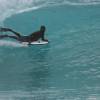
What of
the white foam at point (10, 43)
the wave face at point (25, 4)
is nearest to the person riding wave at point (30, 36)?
the white foam at point (10, 43)

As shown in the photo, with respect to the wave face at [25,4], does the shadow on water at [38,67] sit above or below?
below

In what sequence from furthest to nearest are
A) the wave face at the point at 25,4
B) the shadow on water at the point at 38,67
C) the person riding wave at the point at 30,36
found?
the wave face at the point at 25,4 < the person riding wave at the point at 30,36 < the shadow on water at the point at 38,67

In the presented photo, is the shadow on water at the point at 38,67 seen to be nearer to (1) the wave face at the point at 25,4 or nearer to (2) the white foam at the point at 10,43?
(2) the white foam at the point at 10,43

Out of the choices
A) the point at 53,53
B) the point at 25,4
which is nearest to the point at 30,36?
the point at 53,53

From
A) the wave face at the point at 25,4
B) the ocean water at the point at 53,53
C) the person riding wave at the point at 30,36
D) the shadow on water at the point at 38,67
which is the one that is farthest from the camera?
the wave face at the point at 25,4

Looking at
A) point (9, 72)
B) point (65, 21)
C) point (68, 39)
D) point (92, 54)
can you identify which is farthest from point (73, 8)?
point (9, 72)

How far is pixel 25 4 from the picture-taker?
4043mm

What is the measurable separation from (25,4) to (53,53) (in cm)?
78

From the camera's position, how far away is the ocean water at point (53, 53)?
2898mm

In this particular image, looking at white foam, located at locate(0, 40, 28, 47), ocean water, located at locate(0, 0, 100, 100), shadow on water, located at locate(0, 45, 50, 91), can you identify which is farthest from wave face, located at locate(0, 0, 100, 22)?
shadow on water, located at locate(0, 45, 50, 91)

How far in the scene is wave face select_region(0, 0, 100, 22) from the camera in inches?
158

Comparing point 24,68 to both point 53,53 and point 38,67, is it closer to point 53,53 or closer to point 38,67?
point 38,67

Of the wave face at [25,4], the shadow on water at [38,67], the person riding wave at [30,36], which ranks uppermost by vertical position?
the wave face at [25,4]

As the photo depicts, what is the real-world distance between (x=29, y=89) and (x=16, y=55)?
581mm
